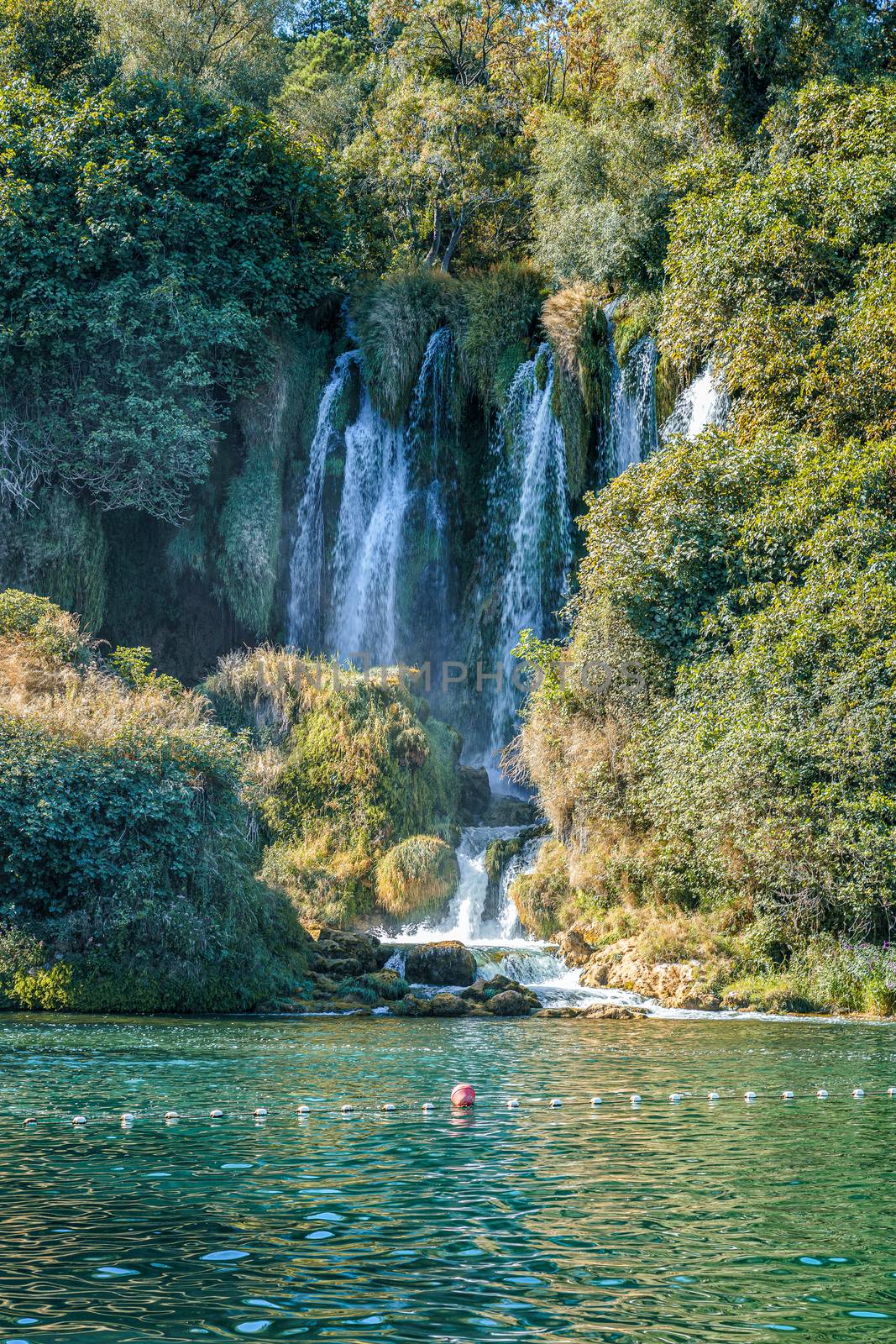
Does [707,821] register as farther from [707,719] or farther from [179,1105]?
[179,1105]

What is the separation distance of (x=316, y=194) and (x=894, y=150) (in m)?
14.4

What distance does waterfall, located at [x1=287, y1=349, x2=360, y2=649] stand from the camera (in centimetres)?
3117

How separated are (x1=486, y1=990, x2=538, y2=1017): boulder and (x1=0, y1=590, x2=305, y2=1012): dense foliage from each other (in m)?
2.80

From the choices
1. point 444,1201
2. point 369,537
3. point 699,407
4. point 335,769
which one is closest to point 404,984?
point 335,769

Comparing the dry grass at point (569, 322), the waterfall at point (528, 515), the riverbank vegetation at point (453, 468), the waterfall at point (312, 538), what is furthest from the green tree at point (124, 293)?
the dry grass at point (569, 322)

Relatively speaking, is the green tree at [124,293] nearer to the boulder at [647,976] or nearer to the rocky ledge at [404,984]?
the rocky ledge at [404,984]

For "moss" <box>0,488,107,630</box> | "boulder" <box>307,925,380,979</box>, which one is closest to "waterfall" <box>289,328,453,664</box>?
"moss" <box>0,488,107,630</box>

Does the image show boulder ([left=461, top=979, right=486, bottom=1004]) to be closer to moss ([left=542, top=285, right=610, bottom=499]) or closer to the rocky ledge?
the rocky ledge

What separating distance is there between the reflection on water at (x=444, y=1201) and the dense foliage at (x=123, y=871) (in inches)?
155

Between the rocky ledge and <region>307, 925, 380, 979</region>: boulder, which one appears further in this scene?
<region>307, 925, 380, 979</region>: boulder

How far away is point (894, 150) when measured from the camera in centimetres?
2481

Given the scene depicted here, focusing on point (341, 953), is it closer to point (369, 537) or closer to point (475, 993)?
point (475, 993)

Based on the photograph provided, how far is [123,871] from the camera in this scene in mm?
17031

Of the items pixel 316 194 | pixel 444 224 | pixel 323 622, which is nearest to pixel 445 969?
pixel 323 622
